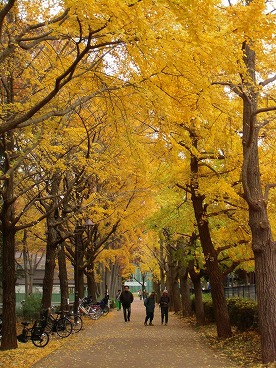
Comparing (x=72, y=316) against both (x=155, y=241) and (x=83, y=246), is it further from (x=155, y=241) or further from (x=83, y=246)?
(x=155, y=241)

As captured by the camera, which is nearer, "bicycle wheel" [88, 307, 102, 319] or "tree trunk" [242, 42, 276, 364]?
"tree trunk" [242, 42, 276, 364]

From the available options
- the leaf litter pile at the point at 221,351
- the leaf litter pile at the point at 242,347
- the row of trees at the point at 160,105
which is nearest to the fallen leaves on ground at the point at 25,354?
the leaf litter pile at the point at 221,351

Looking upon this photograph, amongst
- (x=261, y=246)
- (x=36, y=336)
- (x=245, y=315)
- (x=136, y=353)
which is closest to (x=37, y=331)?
(x=36, y=336)

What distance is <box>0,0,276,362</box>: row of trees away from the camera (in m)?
7.27

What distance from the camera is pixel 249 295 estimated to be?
22.0 meters

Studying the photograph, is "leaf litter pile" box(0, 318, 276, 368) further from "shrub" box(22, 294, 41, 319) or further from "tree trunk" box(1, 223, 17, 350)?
"shrub" box(22, 294, 41, 319)

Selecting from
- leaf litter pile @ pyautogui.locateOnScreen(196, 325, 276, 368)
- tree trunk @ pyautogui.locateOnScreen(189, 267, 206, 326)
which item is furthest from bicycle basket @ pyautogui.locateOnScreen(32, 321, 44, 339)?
tree trunk @ pyautogui.locateOnScreen(189, 267, 206, 326)

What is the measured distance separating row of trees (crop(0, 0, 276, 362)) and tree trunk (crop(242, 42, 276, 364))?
0.8 inches

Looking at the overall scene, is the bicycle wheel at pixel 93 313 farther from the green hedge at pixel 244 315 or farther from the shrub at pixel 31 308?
the green hedge at pixel 244 315

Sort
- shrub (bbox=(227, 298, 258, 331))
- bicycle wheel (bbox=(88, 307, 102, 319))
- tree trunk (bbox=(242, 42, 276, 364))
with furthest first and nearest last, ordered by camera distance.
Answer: bicycle wheel (bbox=(88, 307, 102, 319))
shrub (bbox=(227, 298, 258, 331))
tree trunk (bbox=(242, 42, 276, 364))

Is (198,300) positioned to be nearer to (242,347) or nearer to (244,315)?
(244,315)

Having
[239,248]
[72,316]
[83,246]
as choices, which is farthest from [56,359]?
[83,246]

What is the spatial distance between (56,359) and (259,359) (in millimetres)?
4495

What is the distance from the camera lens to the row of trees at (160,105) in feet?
23.9
